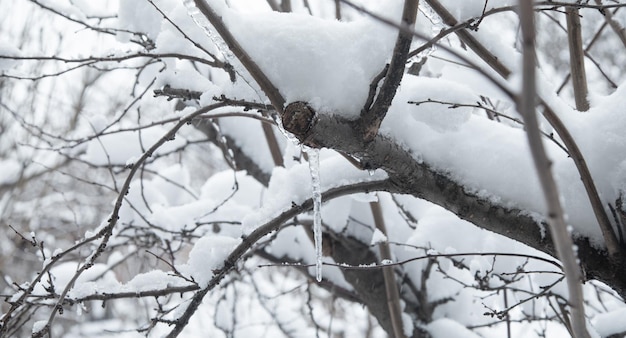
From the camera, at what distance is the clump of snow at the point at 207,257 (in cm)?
154

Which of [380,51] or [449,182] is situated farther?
[449,182]

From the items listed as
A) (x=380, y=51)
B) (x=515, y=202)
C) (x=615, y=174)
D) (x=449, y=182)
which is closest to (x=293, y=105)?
(x=380, y=51)

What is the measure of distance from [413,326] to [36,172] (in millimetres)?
5278

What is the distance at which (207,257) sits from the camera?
1590 mm

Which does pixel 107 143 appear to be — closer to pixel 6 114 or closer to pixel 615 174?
pixel 615 174

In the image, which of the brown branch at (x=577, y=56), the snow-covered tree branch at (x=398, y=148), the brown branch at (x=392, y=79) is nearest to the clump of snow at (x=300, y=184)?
the snow-covered tree branch at (x=398, y=148)

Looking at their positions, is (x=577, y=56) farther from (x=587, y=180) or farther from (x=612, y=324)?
(x=612, y=324)

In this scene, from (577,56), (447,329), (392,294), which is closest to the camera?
Result: (577,56)

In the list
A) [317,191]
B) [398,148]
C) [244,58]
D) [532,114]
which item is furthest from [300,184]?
[532,114]

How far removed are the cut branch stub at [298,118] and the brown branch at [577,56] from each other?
0.85 meters

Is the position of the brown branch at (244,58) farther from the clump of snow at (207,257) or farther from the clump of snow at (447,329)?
the clump of snow at (447,329)

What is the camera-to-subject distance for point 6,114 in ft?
19.7

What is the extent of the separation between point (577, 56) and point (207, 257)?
1.23 meters

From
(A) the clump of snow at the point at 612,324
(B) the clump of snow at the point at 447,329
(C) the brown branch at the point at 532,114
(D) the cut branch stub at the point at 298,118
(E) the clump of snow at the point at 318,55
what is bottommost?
(C) the brown branch at the point at 532,114
